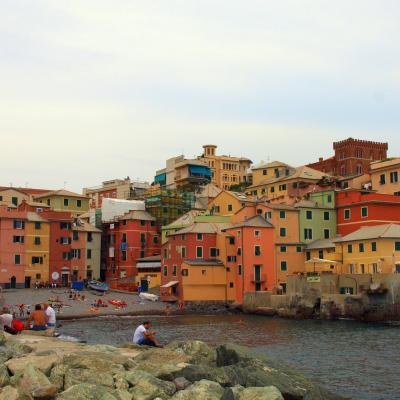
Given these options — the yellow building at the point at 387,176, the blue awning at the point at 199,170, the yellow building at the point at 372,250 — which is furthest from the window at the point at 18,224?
the blue awning at the point at 199,170

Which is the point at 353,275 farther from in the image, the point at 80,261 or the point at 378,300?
the point at 80,261

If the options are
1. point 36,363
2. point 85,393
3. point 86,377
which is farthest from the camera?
point 36,363

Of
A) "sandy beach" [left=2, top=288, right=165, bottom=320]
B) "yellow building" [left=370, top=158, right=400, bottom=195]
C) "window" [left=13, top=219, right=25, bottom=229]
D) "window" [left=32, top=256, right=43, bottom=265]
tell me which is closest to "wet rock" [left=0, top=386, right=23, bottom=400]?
"sandy beach" [left=2, top=288, right=165, bottom=320]

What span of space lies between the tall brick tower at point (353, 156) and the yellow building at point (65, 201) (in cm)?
4982

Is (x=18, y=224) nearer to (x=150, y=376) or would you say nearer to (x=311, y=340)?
(x=311, y=340)

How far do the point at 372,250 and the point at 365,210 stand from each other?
412 inches

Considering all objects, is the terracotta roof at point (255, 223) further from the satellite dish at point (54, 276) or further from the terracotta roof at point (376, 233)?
the satellite dish at point (54, 276)

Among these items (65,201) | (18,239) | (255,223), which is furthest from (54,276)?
(255,223)

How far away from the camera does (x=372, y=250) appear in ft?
234

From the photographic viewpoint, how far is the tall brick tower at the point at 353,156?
126438 millimetres

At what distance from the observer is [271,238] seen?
80312mm

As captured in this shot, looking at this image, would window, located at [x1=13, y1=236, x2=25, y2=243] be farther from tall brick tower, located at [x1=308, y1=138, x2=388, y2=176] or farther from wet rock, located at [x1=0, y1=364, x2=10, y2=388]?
wet rock, located at [x1=0, y1=364, x2=10, y2=388]

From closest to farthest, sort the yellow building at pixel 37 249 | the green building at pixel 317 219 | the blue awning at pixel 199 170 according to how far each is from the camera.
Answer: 1. the green building at pixel 317 219
2. the yellow building at pixel 37 249
3. the blue awning at pixel 199 170

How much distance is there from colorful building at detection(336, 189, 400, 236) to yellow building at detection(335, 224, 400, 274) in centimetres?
414
